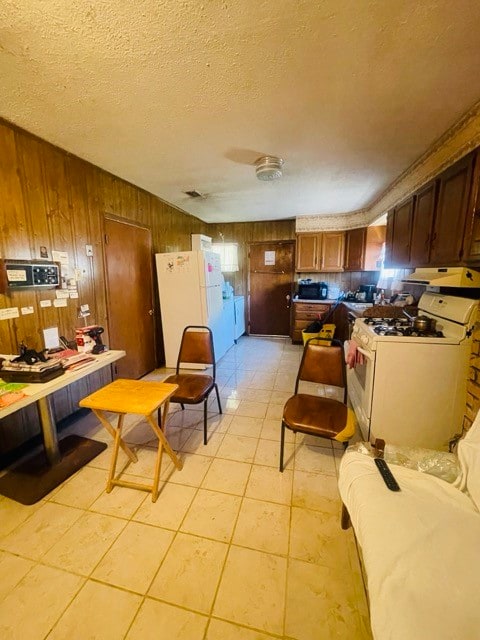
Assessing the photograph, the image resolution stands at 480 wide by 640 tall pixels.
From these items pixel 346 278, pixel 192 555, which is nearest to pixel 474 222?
pixel 192 555

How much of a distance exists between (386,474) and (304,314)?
3.83 meters

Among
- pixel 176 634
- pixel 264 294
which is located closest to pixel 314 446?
pixel 176 634

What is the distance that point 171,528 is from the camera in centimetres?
148

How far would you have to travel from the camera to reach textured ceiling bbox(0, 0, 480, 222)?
3.70ft

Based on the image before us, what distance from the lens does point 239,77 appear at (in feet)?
4.84

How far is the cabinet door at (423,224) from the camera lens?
85.0 inches

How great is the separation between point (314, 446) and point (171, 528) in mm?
1214

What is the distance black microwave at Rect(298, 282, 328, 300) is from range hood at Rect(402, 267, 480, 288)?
2660 mm

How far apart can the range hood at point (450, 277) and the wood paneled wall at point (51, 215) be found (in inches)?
119

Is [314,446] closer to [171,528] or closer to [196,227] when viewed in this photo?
[171,528]

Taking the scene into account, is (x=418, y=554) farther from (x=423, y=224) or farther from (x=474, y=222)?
(x=423, y=224)

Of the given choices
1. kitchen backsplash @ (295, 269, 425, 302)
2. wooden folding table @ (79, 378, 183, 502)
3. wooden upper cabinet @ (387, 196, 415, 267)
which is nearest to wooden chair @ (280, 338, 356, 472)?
wooden folding table @ (79, 378, 183, 502)

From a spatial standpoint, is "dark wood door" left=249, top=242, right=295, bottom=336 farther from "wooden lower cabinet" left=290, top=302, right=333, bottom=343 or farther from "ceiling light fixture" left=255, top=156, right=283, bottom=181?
"ceiling light fixture" left=255, top=156, right=283, bottom=181

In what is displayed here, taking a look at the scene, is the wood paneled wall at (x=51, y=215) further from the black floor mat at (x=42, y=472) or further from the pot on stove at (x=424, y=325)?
the pot on stove at (x=424, y=325)
